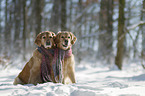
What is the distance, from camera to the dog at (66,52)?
11.2ft

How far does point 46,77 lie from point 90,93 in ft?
4.10

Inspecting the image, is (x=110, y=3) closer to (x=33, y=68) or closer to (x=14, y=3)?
(x=33, y=68)

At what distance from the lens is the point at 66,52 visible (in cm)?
347

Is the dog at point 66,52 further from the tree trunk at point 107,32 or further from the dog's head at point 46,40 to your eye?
the tree trunk at point 107,32

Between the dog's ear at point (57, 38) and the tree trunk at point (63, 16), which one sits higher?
the tree trunk at point (63, 16)

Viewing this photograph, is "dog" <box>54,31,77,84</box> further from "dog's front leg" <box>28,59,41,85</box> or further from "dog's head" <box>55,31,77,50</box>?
"dog's front leg" <box>28,59,41,85</box>

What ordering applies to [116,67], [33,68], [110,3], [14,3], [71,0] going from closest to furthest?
[33,68]
[116,67]
[110,3]
[71,0]
[14,3]

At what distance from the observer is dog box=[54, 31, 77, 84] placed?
343cm

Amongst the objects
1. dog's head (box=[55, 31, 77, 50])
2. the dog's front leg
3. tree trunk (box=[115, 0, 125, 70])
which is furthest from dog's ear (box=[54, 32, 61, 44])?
tree trunk (box=[115, 0, 125, 70])

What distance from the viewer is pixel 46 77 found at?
11.2 ft

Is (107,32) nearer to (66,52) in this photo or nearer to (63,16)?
(63,16)

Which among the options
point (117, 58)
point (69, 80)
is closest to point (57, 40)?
point (69, 80)

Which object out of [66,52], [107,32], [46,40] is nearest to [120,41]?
[107,32]

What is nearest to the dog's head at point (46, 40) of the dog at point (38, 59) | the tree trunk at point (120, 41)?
the dog at point (38, 59)
